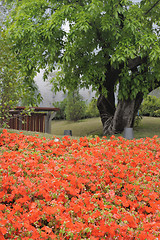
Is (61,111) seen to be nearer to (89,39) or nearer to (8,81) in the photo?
(89,39)

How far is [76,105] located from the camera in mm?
19828

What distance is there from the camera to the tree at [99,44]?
8273 millimetres

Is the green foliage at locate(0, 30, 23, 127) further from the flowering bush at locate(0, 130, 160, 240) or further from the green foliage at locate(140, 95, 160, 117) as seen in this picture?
the green foliage at locate(140, 95, 160, 117)

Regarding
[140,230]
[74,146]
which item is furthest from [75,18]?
[140,230]

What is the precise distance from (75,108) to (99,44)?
10.4 m

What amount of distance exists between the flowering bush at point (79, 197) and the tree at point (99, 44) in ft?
14.8

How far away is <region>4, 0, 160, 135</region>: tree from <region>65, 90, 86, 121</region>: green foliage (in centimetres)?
819

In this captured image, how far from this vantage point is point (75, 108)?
20.0m

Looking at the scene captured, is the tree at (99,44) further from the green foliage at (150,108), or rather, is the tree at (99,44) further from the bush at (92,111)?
the bush at (92,111)

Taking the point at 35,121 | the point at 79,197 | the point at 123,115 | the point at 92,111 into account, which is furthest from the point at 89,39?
the point at 92,111

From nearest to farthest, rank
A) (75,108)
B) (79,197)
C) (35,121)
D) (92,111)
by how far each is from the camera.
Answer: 1. (79,197)
2. (35,121)
3. (75,108)
4. (92,111)

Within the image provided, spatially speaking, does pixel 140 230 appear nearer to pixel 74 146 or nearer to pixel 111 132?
pixel 74 146

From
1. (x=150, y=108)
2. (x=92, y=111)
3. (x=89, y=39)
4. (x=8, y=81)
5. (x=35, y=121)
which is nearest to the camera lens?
(x=8, y=81)

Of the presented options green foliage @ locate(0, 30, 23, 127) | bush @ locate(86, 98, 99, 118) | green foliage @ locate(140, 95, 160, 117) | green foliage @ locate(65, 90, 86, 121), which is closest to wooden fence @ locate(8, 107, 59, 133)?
green foliage @ locate(0, 30, 23, 127)
